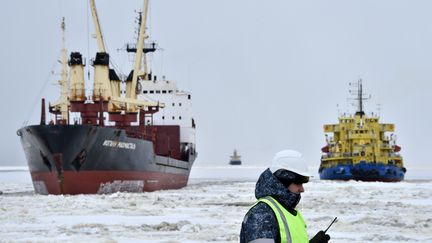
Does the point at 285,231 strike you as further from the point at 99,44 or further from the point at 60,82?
the point at 60,82

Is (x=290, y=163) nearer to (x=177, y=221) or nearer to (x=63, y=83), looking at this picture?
(x=177, y=221)

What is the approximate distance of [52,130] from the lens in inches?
1064

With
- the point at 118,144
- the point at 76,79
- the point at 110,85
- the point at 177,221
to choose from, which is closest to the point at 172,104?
the point at 110,85

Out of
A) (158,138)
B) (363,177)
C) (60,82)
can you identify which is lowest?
(363,177)

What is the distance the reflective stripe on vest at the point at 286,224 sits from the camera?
12.1 feet

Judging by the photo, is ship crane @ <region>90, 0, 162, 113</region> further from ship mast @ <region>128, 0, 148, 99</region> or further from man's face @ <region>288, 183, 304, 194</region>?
man's face @ <region>288, 183, 304, 194</region>

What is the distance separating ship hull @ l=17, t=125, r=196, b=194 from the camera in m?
27.0

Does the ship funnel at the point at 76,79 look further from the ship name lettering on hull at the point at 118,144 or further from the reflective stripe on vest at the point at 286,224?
the reflective stripe on vest at the point at 286,224

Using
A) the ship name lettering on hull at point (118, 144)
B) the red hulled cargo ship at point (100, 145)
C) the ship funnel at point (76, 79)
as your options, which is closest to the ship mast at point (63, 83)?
the red hulled cargo ship at point (100, 145)

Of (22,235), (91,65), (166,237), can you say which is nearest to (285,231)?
(166,237)

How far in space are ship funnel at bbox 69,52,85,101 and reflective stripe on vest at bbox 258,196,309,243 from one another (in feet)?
91.5

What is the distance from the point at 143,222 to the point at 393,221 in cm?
537

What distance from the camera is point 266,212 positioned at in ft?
12.2

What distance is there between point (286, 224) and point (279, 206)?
115mm
